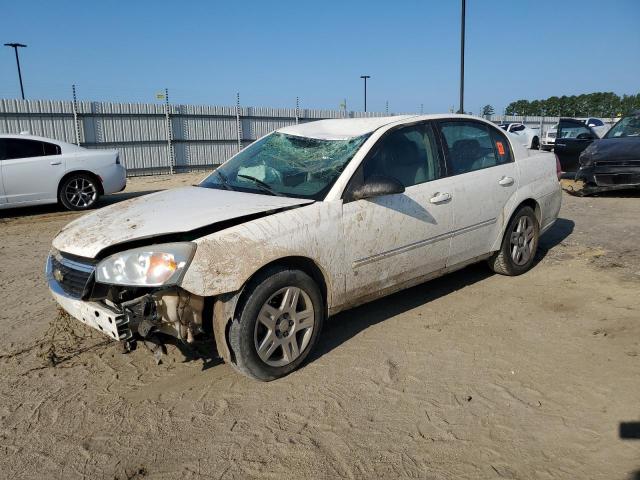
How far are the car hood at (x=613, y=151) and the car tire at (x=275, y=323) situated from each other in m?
8.48

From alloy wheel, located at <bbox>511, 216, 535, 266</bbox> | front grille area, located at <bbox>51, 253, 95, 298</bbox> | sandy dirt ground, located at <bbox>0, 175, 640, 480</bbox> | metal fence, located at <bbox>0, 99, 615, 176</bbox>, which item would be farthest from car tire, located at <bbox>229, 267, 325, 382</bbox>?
metal fence, located at <bbox>0, 99, 615, 176</bbox>

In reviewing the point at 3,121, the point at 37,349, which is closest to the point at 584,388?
the point at 37,349

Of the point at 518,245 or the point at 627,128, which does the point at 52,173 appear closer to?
the point at 518,245

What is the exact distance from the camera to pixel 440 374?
11.3 feet

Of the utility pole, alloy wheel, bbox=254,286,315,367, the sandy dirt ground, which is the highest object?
the utility pole

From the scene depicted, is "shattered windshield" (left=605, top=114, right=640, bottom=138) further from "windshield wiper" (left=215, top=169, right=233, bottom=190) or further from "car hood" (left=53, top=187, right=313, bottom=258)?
"car hood" (left=53, top=187, right=313, bottom=258)

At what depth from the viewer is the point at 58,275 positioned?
3465 mm

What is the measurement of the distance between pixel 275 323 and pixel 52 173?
8114mm

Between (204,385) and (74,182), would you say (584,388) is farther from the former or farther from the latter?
(74,182)

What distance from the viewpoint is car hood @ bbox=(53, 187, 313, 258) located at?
3.14 m

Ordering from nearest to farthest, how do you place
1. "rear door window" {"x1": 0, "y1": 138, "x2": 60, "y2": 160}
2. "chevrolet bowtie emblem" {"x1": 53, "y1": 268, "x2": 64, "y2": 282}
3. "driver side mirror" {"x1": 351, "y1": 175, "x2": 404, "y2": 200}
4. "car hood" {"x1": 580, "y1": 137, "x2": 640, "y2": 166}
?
"chevrolet bowtie emblem" {"x1": 53, "y1": 268, "x2": 64, "y2": 282} < "driver side mirror" {"x1": 351, "y1": 175, "x2": 404, "y2": 200} < "rear door window" {"x1": 0, "y1": 138, "x2": 60, "y2": 160} < "car hood" {"x1": 580, "y1": 137, "x2": 640, "y2": 166}

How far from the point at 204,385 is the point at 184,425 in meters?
0.43

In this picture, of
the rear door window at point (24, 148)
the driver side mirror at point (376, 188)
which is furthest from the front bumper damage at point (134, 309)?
the rear door window at point (24, 148)

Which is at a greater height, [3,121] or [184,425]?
[3,121]
